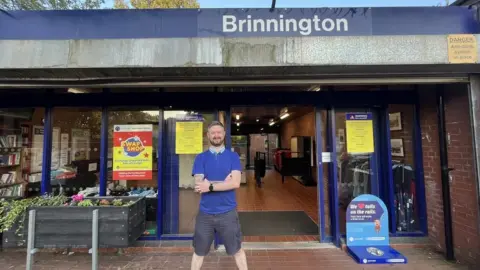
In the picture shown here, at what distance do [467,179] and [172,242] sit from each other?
3950mm

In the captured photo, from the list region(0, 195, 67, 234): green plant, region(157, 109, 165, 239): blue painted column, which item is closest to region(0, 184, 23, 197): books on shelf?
region(0, 195, 67, 234): green plant

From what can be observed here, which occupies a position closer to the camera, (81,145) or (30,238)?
(30,238)

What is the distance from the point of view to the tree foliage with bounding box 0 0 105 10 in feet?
24.7

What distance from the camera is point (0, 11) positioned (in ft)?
10.5

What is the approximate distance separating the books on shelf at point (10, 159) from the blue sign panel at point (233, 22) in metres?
2.15

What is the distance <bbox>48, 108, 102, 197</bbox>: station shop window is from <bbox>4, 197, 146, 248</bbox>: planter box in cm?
118

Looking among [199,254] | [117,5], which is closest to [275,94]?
[199,254]

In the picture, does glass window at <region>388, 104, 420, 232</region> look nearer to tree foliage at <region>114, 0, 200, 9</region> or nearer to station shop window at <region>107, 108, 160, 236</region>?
station shop window at <region>107, 108, 160, 236</region>

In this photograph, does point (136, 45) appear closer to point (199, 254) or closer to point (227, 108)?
point (227, 108)

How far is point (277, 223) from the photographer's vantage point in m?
4.70

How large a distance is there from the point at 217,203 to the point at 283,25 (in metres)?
2.32

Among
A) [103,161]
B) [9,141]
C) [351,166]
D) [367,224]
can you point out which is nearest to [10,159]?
[9,141]

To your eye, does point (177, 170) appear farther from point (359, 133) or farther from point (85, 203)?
point (359, 133)

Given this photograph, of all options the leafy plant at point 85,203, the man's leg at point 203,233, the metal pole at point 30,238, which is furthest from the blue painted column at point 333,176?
the metal pole at point 30,238
